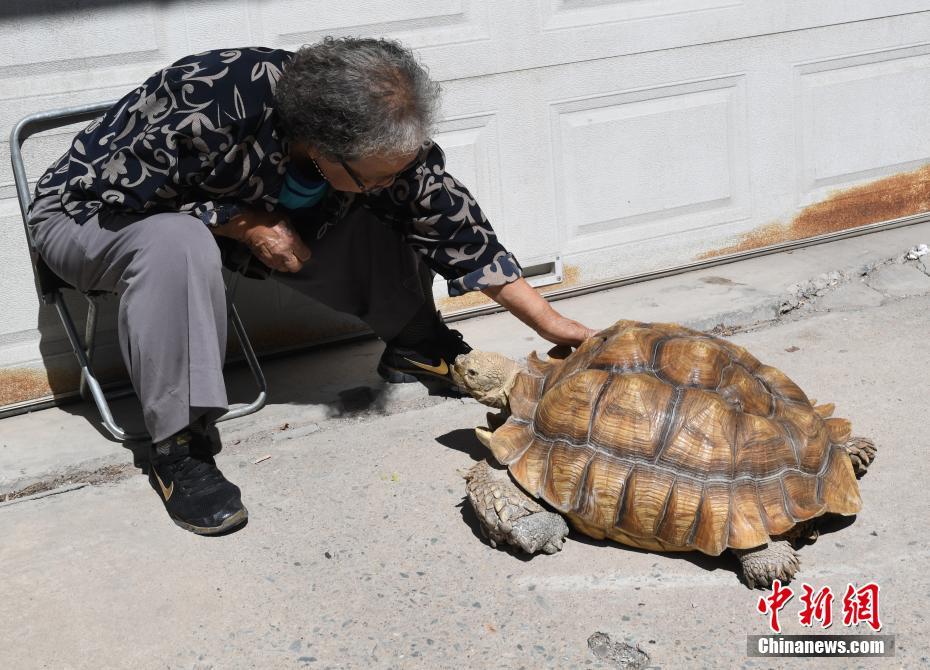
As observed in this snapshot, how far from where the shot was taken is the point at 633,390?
2566 mm

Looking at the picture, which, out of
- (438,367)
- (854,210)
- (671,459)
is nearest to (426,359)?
(438,367)

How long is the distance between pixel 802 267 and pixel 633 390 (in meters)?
2.42

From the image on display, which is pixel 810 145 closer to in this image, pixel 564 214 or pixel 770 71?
pixel 770 71

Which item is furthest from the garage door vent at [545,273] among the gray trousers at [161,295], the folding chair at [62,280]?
the gray trousers at [161,295]

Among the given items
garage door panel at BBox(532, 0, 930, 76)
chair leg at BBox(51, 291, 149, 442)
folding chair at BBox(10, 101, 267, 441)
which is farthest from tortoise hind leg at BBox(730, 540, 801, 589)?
garage door panel at BBox(532, 0, 930, 76)

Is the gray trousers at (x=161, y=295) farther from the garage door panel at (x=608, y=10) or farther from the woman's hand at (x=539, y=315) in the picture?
the garage door panel at (x=608, y=10)

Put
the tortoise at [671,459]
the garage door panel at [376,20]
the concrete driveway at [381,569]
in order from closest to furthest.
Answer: the concrete driveway at [381,569] < the tortoise at [671,459] < the garage door panel at [376,20]

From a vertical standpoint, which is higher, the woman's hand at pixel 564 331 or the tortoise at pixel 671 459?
the woman's hand at pixel 564 331

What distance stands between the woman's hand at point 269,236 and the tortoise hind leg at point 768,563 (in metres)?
1.61

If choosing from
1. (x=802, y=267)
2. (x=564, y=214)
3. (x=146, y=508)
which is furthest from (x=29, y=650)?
(x=802, y=267)

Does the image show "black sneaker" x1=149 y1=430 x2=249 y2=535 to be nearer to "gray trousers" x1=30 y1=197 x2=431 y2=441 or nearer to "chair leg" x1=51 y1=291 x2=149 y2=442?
"gray trousers" x1=30 y1=197 x2=431 y2=441

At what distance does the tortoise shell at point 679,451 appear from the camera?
248 centimetres

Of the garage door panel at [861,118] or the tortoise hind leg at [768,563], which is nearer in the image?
the tortoise hind leg at [768,563]

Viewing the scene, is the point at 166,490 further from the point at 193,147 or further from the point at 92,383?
the point at 193,147
